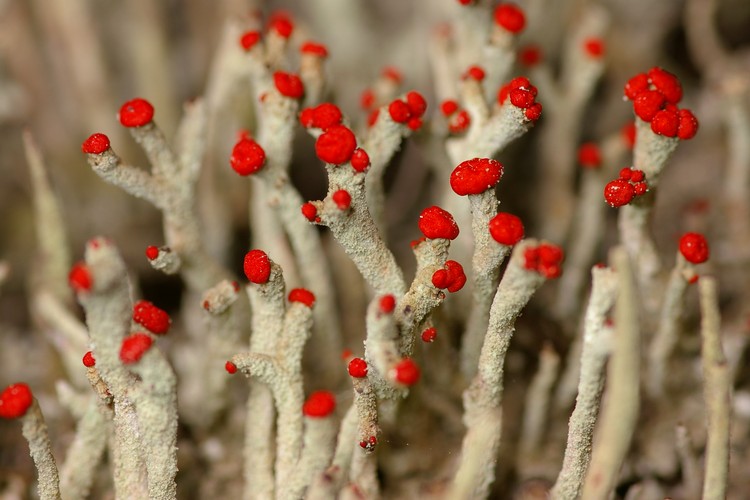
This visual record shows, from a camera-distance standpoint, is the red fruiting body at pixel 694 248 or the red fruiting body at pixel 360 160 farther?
the red fruiting body at pixel 694 248

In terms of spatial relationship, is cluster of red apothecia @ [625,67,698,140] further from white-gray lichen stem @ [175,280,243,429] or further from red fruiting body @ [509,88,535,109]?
white-gray lichen stem @ [175,280,243,429]

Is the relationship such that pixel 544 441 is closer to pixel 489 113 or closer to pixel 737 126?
pixel 489 113

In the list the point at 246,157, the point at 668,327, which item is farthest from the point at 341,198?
the point at 668,327

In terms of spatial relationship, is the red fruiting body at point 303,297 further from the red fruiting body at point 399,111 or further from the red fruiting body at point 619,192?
the red fruiting body at point 619,192

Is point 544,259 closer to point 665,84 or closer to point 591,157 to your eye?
point 665,84

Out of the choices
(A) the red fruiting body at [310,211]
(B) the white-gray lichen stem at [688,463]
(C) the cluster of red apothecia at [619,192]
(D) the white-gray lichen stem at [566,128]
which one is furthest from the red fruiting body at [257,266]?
(D) the white-gray lichen stem at [566,128]

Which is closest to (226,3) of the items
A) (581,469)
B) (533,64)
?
(533,64)
